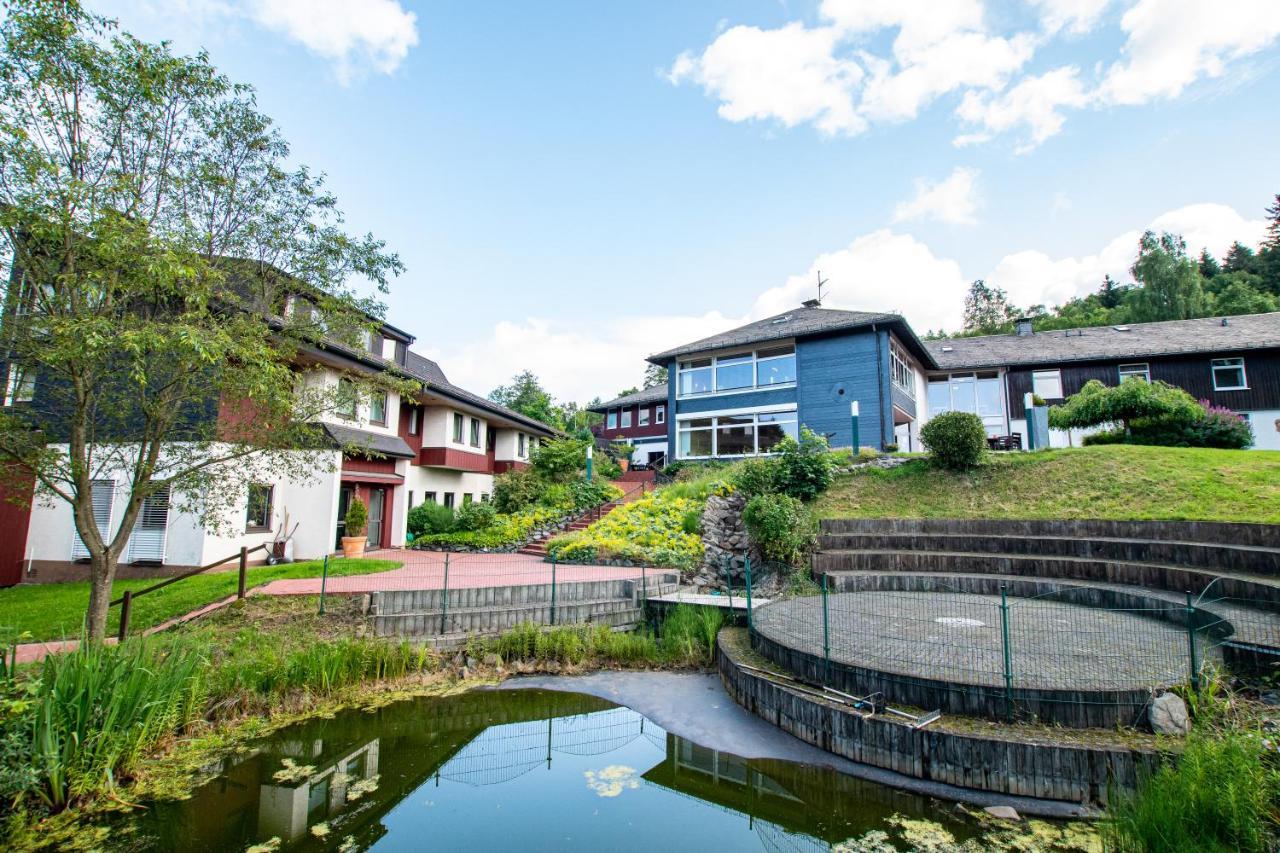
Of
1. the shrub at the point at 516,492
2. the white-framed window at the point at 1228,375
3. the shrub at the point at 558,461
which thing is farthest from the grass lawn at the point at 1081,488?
the white-framed window at the point at 1228,375

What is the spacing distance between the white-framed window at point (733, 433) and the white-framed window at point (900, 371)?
146 inches

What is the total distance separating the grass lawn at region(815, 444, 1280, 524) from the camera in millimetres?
10398

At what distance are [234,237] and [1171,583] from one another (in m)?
14.1

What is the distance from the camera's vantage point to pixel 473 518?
1812cm

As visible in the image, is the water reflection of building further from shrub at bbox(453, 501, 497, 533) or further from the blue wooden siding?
the blue wooden siding

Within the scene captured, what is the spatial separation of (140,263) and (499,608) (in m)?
6.58

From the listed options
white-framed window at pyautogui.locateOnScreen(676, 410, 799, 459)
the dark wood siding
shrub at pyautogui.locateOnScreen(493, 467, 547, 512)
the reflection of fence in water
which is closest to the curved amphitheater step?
the reflection of fence in water

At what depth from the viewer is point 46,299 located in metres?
6.03

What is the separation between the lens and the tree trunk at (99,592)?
6500 mm

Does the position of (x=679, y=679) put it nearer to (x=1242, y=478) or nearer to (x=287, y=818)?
(x=287, y=818)

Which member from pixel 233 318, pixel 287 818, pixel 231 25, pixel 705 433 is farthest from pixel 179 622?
pixel 705 433

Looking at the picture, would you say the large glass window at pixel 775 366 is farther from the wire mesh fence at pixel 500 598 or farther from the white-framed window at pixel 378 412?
the white-framed window at pixel 378 412

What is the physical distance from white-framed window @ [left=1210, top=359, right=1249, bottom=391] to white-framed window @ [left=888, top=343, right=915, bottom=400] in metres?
11.3

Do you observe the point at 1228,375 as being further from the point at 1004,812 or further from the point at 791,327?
the point at 1004,812
